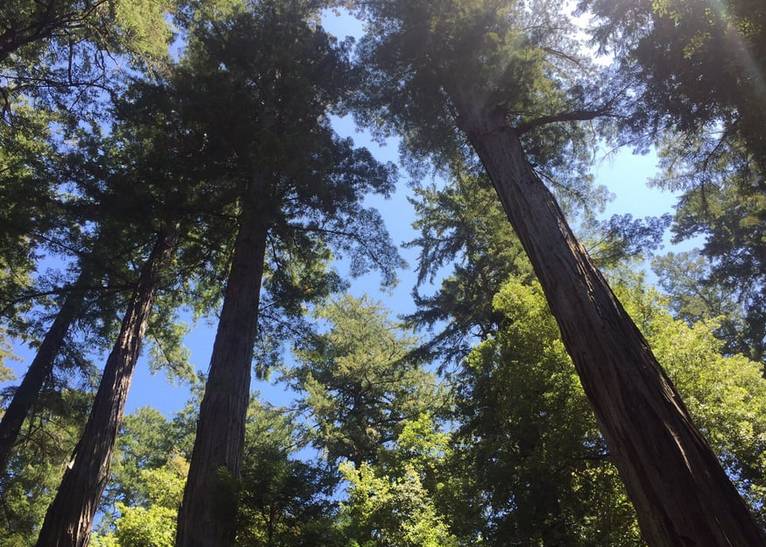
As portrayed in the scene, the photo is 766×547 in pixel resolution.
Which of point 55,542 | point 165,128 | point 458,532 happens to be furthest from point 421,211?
point 55,542

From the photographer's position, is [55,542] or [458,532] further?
[458,532]

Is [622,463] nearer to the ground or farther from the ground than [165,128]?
nearer to the ground

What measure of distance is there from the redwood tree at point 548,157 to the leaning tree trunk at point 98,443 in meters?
5.41

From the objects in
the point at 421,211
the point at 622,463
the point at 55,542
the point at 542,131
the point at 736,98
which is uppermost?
the point at 421,211

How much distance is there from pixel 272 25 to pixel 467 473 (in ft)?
27.1

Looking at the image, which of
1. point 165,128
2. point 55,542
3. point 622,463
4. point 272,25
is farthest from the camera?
point 272,25

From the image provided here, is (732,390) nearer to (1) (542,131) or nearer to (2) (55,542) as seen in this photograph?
(1) (542,131)

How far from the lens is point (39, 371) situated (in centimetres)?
977

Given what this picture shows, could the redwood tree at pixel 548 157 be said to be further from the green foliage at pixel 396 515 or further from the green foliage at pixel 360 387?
the green foliage at pixel 360 387

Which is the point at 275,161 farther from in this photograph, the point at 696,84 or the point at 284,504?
the point at 696,84

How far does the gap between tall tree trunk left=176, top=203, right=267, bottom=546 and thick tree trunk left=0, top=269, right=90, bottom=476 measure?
3.50m

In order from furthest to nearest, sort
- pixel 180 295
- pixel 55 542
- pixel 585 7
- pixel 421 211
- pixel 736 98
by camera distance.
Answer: pixel 421 211 < pixel 180 295 < pixel 585 7 < pixel 736 98 < pixel 55 542

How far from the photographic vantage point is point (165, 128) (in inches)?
308

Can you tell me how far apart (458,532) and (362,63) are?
310 inches
